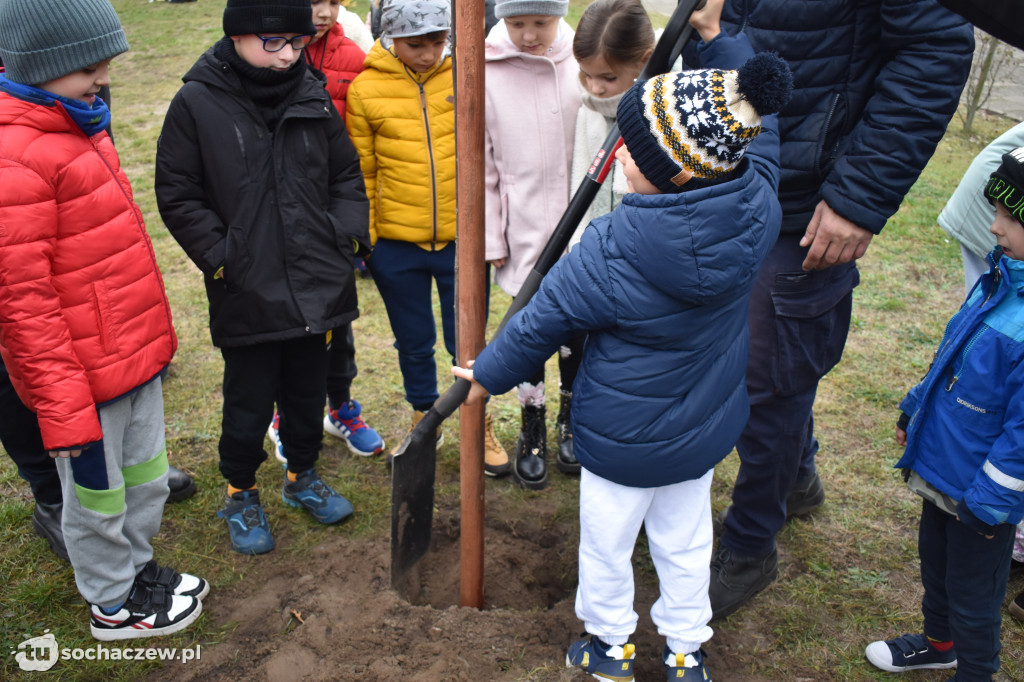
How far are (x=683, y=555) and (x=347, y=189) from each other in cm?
171

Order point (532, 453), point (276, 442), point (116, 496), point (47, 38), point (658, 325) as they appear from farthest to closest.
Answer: point (276, 442) → point (532, 453) → point (116, 496) → point (47, 38) → point (658, 325)

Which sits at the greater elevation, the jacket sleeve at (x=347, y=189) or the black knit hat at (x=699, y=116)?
the black knit hat at (x=699, y=116)

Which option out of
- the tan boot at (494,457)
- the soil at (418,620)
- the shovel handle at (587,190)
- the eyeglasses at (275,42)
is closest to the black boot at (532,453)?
the tan boot at (494,457)

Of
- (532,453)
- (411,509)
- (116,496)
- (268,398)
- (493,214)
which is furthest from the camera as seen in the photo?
(532,453)

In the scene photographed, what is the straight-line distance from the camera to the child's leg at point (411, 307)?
10.8 feet

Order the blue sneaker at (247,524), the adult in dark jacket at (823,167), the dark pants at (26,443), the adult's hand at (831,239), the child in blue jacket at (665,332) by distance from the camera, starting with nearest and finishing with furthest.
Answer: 1. the child in blue jacket at (665,332)
2. the adult in dark jacket at (823,167)
3. the adult's hand at (831,239)
4. the dark pants at (26,443)
5. the blue sneaker at (247,524)

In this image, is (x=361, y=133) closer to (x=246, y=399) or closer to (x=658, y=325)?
(x=246, y=399)

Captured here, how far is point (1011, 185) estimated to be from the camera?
2059 mm

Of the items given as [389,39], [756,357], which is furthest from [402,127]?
[756,357]

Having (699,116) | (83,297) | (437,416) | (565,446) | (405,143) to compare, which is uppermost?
(699,116)

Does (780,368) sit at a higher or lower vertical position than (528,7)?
lower

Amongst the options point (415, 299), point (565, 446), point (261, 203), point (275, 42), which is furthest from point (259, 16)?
point (565, 446)

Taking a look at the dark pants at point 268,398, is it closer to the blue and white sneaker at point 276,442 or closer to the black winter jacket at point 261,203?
the black winter jacket at point 261,203

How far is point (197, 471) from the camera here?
3.54 metres
